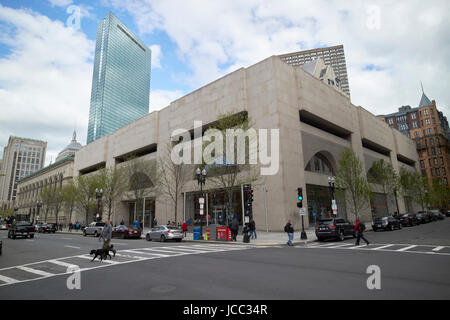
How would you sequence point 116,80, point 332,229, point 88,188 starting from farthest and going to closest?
1. point 116,80
2. point 88,188
3. point 332,229

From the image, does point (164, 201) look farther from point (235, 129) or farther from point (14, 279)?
point (14, 279)

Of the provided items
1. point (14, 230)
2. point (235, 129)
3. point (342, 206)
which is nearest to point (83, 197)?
point (14, 230)

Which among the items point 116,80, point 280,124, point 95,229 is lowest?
point 95,229

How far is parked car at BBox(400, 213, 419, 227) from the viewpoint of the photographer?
33531 millimetres

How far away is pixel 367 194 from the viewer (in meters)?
34.6

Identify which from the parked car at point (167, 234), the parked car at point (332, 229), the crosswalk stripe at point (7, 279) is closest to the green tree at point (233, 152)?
the parked car at point (167, 234)

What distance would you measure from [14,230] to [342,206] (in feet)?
138

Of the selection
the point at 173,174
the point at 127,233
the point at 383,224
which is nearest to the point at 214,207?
the point at 173,174

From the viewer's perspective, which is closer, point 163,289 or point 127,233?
point 163,289

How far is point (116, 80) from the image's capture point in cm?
14200

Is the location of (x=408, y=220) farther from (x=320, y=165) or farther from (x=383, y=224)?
(x=320, y=165)

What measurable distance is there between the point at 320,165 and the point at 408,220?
12.8 meters

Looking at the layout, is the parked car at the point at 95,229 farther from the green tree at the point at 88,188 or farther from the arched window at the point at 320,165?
the arched window at the point at 320,165

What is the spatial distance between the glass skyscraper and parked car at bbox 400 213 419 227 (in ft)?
426
